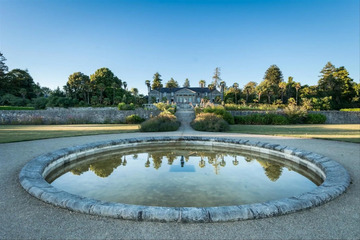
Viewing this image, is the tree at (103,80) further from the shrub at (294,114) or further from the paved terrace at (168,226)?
the paved terrace at (168,226)

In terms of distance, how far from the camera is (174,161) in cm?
607

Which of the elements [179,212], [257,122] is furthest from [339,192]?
[257,122]

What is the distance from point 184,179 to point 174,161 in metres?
1.59

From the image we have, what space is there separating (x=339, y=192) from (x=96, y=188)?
424 cm

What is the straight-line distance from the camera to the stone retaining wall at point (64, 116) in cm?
1858

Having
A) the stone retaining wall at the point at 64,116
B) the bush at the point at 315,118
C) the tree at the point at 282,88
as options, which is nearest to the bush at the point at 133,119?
the stone retaining wall at the point at 64,116

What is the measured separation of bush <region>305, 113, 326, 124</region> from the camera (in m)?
18.8

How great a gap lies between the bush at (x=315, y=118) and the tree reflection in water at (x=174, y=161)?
15483 millimetres

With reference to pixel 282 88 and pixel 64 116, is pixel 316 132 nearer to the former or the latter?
pixel 64 116

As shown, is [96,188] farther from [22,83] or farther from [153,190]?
[22,83]

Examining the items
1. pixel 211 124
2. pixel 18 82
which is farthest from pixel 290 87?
pixel 18 82

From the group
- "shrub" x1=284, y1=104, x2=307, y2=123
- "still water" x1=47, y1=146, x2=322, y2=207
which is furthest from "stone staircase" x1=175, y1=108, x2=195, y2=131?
"shrub" x1=284, y1=104, x2=307, y2=123

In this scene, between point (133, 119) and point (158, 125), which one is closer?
point (158, 125)

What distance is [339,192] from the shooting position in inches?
128
